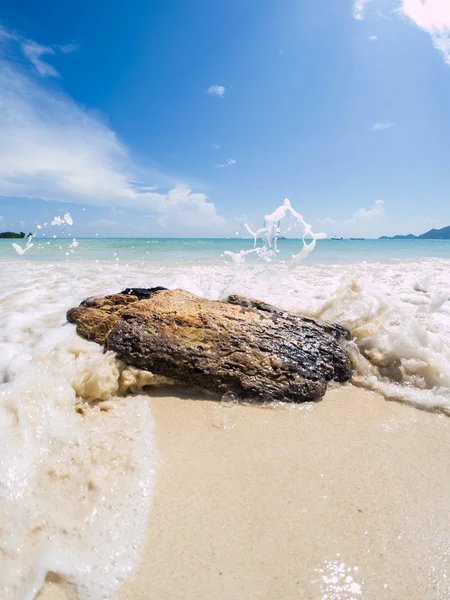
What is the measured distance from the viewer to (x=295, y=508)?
5.33ft

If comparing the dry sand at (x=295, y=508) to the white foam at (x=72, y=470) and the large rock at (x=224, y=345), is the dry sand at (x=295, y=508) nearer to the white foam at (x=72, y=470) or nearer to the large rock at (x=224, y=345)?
the white foam at (x=72, y=470)

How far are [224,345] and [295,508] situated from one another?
1.41m

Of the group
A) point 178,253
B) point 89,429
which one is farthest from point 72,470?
point 178,253

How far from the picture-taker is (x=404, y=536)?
149cm

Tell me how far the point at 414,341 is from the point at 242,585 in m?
2.79

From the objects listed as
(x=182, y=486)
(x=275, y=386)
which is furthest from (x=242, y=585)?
(x=275, y=386)

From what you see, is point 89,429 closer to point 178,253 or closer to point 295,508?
point 295,508

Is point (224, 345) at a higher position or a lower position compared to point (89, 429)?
higher

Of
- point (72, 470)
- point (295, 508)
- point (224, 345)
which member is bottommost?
point (295, 508)

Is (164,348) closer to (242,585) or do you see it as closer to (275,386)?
(275,386)

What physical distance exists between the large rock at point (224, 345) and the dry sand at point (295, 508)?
0.83 feet

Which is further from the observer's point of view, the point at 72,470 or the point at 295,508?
the point at 72,470

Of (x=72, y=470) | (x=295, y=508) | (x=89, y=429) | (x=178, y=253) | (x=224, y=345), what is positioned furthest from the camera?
(x=178, y=253)

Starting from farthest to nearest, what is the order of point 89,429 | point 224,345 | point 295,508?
1. point 224,345
2. point 89,429
3. point 295,508
